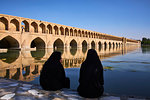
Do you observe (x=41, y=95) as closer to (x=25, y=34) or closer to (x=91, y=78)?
(x=91, y=78)

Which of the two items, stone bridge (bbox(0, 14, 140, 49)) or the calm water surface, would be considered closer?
the calm water surface

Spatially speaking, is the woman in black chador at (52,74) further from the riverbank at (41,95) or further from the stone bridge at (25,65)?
the stone bridge at (25,65)

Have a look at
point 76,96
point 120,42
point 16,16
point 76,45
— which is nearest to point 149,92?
point 76,96

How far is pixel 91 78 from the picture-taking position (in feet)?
7.12

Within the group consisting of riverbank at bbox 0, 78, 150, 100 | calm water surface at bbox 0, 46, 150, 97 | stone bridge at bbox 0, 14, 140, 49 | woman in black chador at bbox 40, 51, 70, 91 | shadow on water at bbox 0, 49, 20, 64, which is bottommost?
calm water surface at bbox 0, 46, 150, 97

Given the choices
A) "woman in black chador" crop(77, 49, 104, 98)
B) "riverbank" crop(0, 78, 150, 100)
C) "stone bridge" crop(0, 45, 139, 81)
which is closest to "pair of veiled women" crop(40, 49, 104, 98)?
"woman in black chador" crop(77, 49, 104, 98)

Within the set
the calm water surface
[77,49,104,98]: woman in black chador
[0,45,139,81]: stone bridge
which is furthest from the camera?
[0,45,139,81]: stone bridge

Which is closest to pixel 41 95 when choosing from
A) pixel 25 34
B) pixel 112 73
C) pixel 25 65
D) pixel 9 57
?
pixel 112 73

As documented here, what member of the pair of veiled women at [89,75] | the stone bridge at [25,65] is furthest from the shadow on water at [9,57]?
the pair of veiled women at [89,75]

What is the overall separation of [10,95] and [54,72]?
0.90m

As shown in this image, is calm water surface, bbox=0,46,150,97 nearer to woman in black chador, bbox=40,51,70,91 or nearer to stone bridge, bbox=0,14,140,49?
woman in black chador, bbox=40,51,70,91

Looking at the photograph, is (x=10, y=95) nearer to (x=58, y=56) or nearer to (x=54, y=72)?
(x=54, y=72)

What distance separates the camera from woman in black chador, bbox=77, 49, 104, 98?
217 centimetres

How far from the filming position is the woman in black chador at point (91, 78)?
2175 mm
